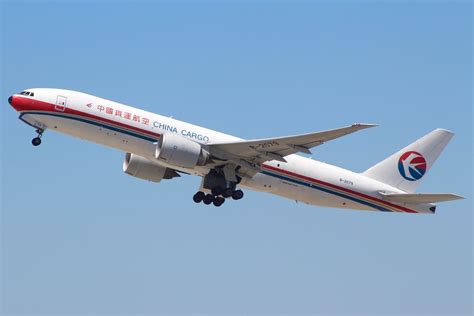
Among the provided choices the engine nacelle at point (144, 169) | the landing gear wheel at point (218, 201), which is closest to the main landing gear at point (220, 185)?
the landing gear wheel at point (218, 201)

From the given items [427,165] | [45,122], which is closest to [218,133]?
[45,122]

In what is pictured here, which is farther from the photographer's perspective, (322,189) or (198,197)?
(198,197)

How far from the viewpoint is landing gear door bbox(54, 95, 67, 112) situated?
140 feet

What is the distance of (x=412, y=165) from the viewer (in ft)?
161

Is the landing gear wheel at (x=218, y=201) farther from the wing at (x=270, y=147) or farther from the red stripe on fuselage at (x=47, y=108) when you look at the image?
the red stripe on fuselage at (x=47, y=108)

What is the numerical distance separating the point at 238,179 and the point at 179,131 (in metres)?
3.77

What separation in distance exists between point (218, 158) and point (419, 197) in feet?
32.6

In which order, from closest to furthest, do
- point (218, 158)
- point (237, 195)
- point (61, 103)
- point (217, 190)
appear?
point (61, 103) < point (218, 158) < point (217, 190) < point (237, 195)

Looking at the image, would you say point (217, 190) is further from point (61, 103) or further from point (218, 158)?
point (61, 103)

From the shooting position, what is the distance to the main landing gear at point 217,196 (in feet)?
146

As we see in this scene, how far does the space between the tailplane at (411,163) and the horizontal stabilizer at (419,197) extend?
1528 mm

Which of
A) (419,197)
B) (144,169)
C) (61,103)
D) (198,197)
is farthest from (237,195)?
(61,103)

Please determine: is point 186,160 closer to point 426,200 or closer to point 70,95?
point 70,95

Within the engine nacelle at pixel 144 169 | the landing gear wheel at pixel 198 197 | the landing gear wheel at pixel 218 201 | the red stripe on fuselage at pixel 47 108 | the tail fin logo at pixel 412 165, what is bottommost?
the landing gear wheel at pixel 218 201
